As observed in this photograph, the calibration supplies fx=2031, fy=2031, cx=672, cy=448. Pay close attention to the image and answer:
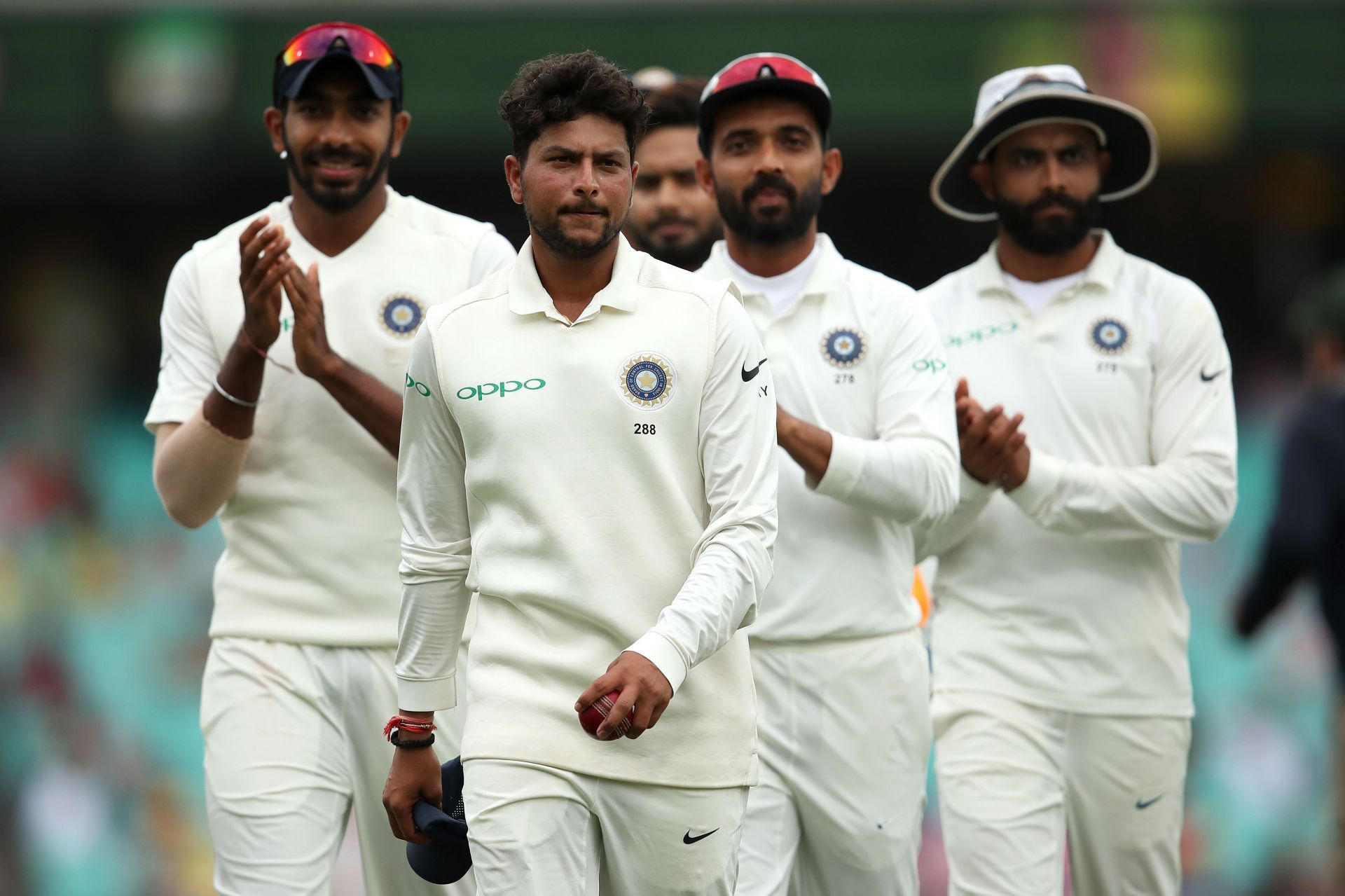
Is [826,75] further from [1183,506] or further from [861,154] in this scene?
[1183,506]

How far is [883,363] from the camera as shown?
18.2 feet

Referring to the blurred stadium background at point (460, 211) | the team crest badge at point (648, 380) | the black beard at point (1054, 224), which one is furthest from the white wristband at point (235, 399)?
the blurred stadium background at point (460, 211)

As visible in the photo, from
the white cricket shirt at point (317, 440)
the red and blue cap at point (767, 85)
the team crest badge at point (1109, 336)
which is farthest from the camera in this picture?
the team crest badge at point (1109, 336)

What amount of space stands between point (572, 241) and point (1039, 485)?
74.0 inches

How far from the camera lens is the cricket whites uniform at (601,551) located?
4227 mm

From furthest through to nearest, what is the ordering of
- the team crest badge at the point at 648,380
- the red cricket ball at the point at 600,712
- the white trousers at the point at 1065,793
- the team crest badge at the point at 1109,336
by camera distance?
the team crest badge at the point at 1109,336 → the white trousers at the point at 1065,793 → the team crest badge at the point at 648,380 → the red cricket ball at the point at 600,712

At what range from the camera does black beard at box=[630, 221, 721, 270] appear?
Answer: 674cm

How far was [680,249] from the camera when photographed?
6.74 metres

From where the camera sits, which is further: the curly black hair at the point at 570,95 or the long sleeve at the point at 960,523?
the long sleeve at the point at 960,523

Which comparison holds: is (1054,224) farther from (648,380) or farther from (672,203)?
(648,380)

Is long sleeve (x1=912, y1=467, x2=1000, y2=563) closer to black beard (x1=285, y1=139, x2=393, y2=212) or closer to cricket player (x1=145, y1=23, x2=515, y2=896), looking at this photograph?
cricket player (x1=145, y1=23, x2=515, y2=896)

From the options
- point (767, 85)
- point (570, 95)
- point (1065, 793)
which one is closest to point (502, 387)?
point (570, 95)

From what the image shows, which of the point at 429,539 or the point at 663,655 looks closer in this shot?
the point at 663,655

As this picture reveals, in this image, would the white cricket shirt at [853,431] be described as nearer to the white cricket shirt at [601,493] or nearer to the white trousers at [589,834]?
the white cricket shirt at [601,493]
